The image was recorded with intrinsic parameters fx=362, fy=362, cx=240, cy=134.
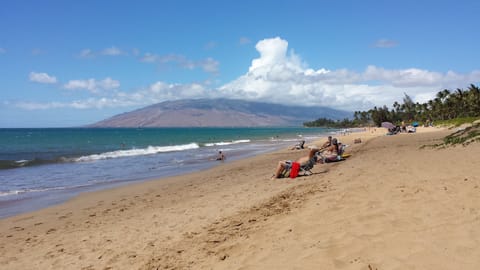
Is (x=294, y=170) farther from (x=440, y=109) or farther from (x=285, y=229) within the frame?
(x=440, y=109)

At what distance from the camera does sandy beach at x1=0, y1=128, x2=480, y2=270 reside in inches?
173

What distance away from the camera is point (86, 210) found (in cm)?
1047

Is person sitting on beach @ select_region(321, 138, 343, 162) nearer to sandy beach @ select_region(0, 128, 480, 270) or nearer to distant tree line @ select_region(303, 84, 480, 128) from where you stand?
sandy beach @ select_region(0, 128, 480, 270)

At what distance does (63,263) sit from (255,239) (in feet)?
10.6

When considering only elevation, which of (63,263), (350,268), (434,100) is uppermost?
(434,100)

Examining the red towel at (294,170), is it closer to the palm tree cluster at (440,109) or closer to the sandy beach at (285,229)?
the sandy beach at (285,229)

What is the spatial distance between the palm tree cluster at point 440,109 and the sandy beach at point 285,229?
63064mm

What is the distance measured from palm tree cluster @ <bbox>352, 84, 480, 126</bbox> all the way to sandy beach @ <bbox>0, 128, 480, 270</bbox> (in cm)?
6306

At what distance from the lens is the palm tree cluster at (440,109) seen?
63.9 m

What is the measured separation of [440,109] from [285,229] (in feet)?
292

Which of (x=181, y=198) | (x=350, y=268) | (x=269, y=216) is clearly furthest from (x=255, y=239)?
(x=181, y=198)

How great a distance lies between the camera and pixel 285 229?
19.1ft

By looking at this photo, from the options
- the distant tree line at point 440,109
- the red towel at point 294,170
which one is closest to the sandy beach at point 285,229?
the red towel at point 294,170

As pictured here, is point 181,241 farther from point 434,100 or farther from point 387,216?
point 434,100
